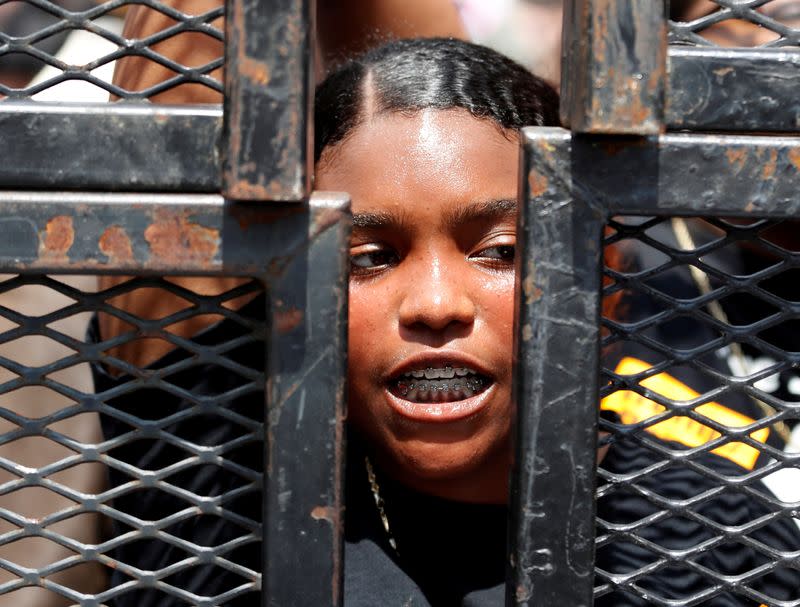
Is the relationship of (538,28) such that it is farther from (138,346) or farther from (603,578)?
(603,578)

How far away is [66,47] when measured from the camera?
82.4 inches

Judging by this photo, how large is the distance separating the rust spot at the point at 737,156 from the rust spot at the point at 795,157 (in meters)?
0.03

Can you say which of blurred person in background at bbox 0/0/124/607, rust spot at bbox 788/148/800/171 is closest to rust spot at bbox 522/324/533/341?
rust spot at bbox 788/148/800/171

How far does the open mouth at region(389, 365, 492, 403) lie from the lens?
43.1 inches

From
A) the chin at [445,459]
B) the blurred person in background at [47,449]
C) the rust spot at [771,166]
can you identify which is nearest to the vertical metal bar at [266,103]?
the rust spot at [771,166]

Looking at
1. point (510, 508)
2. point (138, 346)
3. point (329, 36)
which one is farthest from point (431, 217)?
point (329, 36)

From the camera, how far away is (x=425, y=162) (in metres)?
1.15

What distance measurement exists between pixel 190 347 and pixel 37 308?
1.09 meters

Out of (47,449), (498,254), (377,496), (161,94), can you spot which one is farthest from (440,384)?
(47,449)

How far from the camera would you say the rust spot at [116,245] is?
0.66m

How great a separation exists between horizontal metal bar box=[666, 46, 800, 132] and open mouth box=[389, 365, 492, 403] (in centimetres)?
50

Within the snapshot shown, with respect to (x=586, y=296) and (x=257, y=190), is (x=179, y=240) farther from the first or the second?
(x=586, y=296)

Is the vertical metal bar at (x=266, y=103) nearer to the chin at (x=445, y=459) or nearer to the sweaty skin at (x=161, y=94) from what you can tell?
the chin at (x=445, y=459)

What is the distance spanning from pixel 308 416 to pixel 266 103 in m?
0.22
